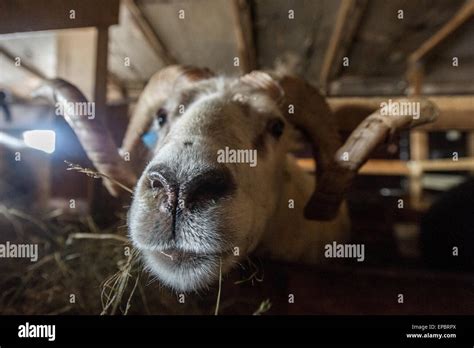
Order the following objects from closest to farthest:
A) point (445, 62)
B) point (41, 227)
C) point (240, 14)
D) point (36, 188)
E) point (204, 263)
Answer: point (204, 263) → point (41, 227) → point (240, 14) → point (36, 188) → point (445, 62)

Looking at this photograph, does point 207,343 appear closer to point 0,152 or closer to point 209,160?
point 209,160

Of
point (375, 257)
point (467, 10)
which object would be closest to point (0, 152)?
point (375, 257)

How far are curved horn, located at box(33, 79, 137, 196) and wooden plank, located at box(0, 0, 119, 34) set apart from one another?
0.83ft

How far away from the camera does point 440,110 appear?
2451 mm

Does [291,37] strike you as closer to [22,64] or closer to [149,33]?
[149,33]

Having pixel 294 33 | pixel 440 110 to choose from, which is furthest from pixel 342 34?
pixel 440 110

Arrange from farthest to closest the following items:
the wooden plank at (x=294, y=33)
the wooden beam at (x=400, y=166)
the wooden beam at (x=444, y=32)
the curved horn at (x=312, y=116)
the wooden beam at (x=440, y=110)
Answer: the wooden beam at (x=400, y=166), the wooden beam at (x=444, y=32), the wooden plank at (x=294, y=33), the wooden beam at (x=440, y=110), the curved horn at (x=312, y=116)

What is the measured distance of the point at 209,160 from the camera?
3.76ft

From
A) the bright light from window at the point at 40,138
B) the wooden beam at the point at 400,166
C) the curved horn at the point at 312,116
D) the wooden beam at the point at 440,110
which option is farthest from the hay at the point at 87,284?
the wooden beam at the point at 400,166

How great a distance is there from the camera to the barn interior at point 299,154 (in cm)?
151

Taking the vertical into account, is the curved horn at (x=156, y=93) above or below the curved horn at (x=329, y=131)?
above

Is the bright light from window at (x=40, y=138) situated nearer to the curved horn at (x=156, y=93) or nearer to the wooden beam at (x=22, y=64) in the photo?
the curved horn at (x=156, y=93)

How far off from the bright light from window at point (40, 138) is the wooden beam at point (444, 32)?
3199mm

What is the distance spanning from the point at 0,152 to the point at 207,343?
9.18 feet
